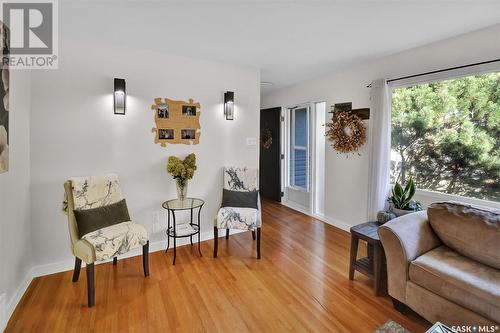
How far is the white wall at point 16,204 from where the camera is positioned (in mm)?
1857

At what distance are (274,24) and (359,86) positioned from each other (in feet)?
5.71

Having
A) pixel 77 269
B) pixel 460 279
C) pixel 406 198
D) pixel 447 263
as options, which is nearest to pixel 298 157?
pixel 406 198

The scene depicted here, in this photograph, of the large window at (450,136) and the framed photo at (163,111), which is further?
the framed photo at (163,111)

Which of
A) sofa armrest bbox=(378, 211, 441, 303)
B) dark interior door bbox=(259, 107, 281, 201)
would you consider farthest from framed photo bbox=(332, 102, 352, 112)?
sofa armrest bbox=(378, 211, 441, 303)

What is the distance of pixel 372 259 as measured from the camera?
241 cm

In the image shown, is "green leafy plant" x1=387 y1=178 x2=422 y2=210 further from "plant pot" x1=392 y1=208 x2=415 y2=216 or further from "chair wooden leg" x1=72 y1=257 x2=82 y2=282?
"chair wooden leg" x1=72 y1=257 x2=82 y2=282

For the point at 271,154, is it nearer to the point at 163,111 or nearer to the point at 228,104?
the point at 228,104

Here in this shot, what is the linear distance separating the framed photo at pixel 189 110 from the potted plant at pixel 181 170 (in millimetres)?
535

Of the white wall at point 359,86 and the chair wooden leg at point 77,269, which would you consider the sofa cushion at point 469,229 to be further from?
the chair wooden leg at point 77,269

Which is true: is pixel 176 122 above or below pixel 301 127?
below

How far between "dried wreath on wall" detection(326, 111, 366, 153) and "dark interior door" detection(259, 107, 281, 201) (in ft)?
4.99

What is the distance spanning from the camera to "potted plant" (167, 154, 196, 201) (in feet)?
9.22

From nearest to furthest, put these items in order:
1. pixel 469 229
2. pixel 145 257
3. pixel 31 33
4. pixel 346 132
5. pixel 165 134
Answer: pixel 469 229
pixel 31 33
pixel 145 257
pixel 165 134
pixel 346 132

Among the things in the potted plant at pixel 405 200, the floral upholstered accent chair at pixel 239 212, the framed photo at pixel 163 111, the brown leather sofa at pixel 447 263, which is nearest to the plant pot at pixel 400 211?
the potted plant at pixel 405 200
